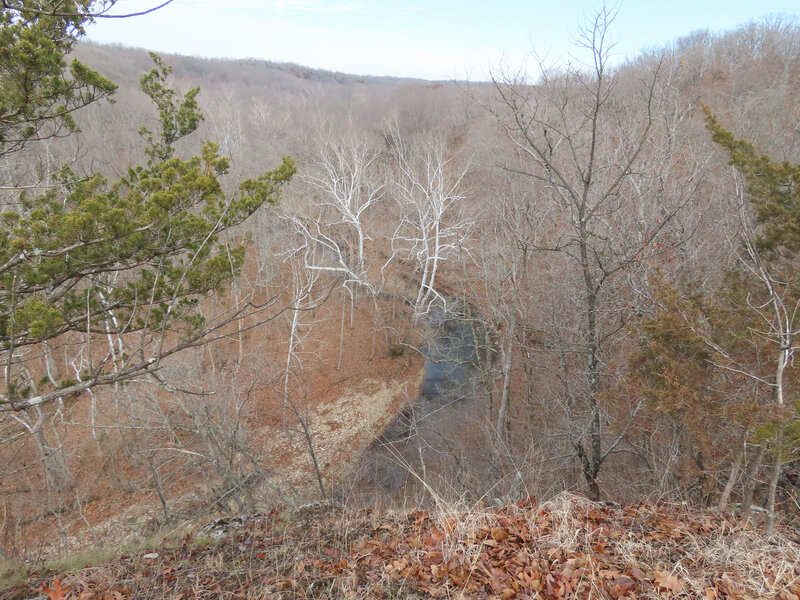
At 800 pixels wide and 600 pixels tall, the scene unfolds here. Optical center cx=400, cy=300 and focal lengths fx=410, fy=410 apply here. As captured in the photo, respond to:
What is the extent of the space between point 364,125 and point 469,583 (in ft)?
101

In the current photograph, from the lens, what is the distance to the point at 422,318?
1731cm

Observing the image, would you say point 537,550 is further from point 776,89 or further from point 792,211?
point 776,89

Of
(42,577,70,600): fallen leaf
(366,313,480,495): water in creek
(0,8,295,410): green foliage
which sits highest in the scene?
(0,8,295,410): green foliage

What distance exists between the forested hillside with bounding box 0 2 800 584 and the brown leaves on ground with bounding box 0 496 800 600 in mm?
668

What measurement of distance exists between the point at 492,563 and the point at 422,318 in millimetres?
14191

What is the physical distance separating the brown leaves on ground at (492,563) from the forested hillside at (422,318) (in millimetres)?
668

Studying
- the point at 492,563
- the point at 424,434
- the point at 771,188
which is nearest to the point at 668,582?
the point at 492,563

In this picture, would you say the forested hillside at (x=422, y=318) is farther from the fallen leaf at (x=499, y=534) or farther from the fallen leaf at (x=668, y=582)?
the fallen leaf at (x=668, y=582)

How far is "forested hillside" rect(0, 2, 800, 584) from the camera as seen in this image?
3.83 meters

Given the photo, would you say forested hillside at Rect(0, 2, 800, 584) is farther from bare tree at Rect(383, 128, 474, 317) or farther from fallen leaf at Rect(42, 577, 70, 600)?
fallen leaf at Rect(42, 577, 70, 600)

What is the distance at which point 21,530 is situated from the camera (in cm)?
877

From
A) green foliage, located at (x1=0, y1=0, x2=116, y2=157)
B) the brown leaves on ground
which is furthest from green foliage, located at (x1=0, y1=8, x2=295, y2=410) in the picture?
the brown leaves on ground

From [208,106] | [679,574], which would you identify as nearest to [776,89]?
[679,574]

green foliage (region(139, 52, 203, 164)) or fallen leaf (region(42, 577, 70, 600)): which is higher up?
green foliage (region(139, 52, 203, 164))
